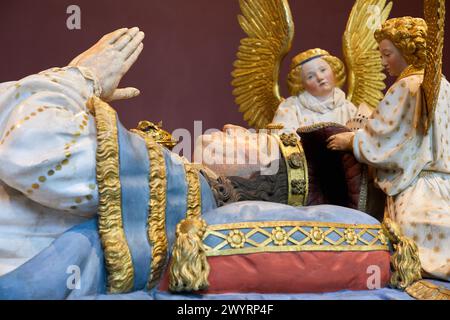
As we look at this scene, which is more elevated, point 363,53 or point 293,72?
point 363,53

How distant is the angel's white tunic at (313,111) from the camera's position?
2738 millimetres

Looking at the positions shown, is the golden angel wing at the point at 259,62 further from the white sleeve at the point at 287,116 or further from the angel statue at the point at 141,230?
the angel statue at the point at 141,230

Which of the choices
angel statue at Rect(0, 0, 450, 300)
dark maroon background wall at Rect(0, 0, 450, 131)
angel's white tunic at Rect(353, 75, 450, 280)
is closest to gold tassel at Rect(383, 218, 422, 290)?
angel statue at Rect(0, 0, 450, 300)

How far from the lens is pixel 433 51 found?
162 centimetres

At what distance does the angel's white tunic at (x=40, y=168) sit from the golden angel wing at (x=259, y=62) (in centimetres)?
154

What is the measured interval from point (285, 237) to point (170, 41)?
78.2 inches

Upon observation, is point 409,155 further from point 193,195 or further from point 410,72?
point 193,195

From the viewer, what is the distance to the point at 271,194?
5.80ft

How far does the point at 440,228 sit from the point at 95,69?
38.7 inches

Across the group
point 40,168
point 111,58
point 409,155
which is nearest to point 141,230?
point 40,168

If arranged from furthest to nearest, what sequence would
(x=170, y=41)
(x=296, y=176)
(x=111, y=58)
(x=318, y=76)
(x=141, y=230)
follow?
(x=170, y=41) → (x=318, y=76) → (x=296, y=176) → (x=111, y=58) → (x=141, y=230)

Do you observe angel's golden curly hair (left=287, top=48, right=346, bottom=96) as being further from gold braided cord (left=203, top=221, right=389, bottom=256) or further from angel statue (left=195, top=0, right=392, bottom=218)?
gold braided cord (left=203, top=221, right=389, bottom=256)

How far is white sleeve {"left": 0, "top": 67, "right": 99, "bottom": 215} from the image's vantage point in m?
1.30

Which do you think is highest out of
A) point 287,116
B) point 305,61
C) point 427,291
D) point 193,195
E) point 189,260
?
point 305,61
